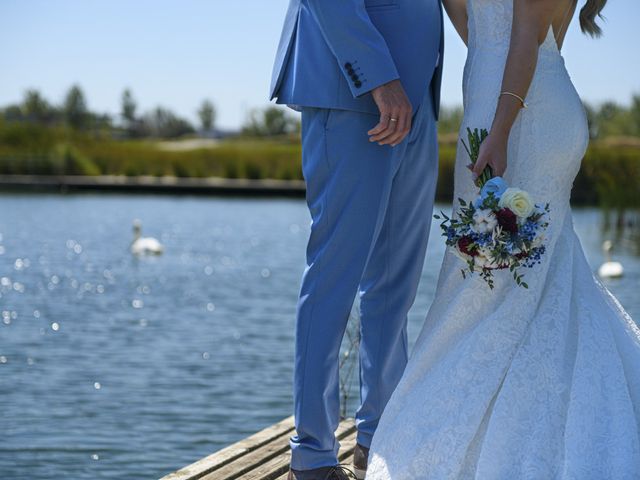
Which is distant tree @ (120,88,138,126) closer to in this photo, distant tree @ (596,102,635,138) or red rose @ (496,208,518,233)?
distant tree @ (596,102,635,138)

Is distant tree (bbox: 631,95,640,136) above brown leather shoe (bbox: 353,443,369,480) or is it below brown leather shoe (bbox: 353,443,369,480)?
above

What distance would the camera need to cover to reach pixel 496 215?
2672 millimetres

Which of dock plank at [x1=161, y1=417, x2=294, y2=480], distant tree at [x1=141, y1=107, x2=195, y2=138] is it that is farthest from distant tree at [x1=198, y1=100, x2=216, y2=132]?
dock plank at [x1=161, y1=417, x2=294, y2=480]

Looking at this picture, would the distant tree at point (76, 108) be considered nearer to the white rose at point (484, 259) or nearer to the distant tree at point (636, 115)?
the distant tree at point (636, 115)

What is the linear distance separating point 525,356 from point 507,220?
0.34 m

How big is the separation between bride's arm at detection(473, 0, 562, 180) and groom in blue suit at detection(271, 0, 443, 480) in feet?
0.70

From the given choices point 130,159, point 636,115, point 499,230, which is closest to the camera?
point 499,230

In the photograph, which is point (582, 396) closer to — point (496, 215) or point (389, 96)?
point (496, 215)

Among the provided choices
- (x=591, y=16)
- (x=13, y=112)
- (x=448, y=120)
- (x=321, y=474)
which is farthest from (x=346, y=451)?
(x=13, y=112)

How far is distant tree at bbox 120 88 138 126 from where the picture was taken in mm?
72000

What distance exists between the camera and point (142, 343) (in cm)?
840

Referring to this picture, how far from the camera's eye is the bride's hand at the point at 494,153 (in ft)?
9.21

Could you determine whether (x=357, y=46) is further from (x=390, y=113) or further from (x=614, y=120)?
(x=614, y=120)

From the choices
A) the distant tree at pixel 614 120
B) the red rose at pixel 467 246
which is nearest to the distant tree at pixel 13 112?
the distant tree at pixel 614 120
